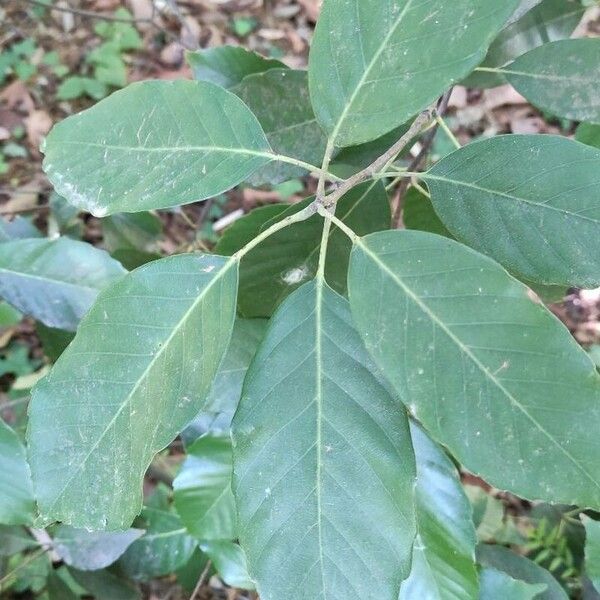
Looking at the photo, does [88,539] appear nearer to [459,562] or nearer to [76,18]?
[459,562]

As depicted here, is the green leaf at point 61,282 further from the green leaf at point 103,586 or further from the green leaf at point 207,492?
the green leaf at point 103,586

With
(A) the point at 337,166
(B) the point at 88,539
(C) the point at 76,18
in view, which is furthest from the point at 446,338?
(C) the point at 76,18

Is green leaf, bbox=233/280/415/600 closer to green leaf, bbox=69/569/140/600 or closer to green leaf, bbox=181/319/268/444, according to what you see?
green leaf, bbox=181/319/268/444

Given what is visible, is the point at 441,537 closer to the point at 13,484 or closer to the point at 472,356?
the point at 472,356

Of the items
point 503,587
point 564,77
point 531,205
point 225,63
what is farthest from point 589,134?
point 503,587

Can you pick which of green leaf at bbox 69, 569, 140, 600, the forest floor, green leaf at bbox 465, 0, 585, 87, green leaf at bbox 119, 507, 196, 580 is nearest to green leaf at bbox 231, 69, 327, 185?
green leaf at bbox 465, 0, 585, 87
